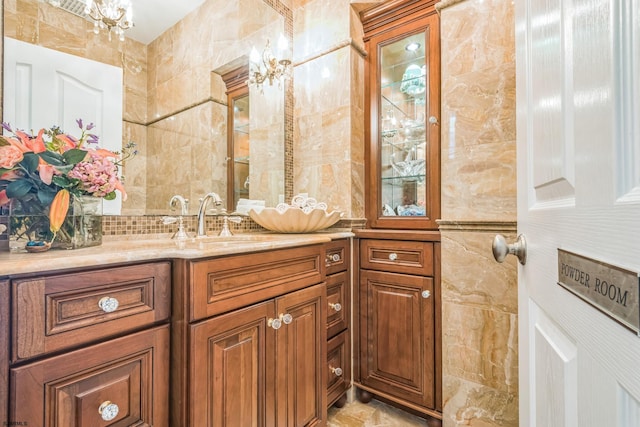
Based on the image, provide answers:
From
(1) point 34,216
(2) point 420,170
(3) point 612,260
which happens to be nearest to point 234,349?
(1) point 34,216

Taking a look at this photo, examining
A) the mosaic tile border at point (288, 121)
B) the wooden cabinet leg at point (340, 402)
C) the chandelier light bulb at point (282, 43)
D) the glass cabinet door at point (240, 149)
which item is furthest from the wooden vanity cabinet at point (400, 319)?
the chandelier light bulb at point (282, 43)

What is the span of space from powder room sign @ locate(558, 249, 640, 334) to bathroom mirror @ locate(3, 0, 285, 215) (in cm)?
142

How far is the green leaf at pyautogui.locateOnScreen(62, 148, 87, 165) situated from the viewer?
2.85 feet

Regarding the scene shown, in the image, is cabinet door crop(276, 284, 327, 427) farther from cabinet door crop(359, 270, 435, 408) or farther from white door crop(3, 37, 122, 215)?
white door crop(3, 37, 122, 215)

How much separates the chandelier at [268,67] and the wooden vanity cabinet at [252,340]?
1.21 m

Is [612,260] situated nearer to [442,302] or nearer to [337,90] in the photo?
[442,302]

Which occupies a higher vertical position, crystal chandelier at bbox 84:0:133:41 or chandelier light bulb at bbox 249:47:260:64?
chandelier light bulb at bbox 249:47:260:64

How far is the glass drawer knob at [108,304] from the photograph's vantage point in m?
0.72

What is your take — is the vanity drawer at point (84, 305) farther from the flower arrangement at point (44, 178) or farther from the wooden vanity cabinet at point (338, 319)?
the wooden vanity cabinet at point (338, 319)

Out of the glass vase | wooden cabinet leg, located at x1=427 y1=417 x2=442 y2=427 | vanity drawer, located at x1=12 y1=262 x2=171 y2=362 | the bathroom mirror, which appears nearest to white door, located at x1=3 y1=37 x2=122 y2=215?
the bathroom mirror

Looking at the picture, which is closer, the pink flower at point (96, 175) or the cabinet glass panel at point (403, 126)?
the pink flower at point (96, 175)

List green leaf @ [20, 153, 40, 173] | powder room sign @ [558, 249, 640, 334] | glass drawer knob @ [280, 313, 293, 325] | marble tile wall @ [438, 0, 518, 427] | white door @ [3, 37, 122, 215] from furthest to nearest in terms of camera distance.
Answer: marble tile wall @ [438, 0, 518, 427]
glass drawer knob @ [280, 313, 293, 325]
white door @ [3, 37, 122, 215]
green leaf @ [20, 153, 40, 173]
powder room sign @ [558, 249, 640, 334]

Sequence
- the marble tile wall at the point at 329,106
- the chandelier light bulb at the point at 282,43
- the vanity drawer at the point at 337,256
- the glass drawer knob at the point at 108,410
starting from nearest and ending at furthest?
the glass drawer knob at the point at 108,410, the vanity drawer at the point at 337,256, the marble tile wall at the point at 329,106, the chandelier light bulb at the point at 282,43

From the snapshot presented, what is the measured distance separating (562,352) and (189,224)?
56.8 inches
